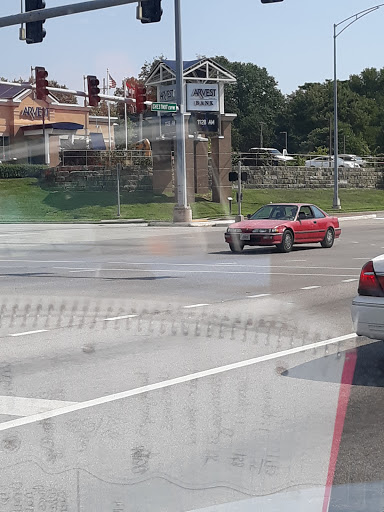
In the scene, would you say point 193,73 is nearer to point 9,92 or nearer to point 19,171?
point 19,171

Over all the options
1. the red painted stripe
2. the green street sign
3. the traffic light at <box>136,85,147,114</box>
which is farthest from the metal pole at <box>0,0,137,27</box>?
the green street sign

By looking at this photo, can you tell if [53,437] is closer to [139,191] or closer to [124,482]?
[124,482]

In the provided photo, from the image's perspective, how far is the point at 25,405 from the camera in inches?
284

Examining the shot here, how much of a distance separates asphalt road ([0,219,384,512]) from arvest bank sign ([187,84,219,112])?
38.4 meters

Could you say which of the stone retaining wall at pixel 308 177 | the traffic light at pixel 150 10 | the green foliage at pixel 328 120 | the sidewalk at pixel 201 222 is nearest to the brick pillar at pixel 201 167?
the stone retaining wall at pixel 308 177

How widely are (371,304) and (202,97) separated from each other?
46401mm

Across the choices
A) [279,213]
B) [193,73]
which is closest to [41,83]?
[279,213]

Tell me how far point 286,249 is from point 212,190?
32.0 m

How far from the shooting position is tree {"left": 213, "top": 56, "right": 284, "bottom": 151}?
12500cm

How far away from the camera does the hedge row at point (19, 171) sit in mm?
64938

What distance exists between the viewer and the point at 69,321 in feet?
39.1

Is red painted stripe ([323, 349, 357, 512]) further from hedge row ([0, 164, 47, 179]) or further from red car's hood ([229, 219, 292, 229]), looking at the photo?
hedge row ([0, 164, 47, 179])

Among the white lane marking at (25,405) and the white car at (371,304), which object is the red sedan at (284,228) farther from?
the white lane marking at (25,405)

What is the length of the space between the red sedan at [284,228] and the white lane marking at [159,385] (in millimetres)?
12681
